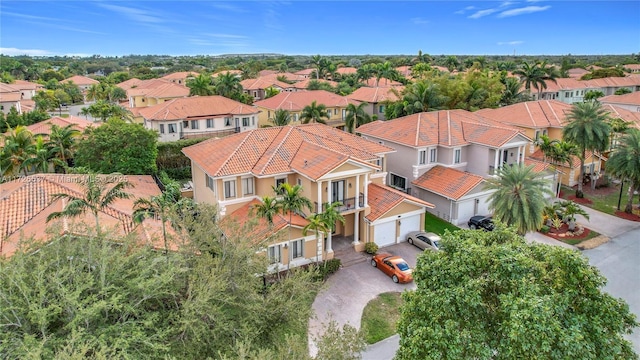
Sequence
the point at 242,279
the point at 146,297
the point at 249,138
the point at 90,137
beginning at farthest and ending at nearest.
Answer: the point at 90,137, the point at 249,138, the point at 242,279, the point at 146,297

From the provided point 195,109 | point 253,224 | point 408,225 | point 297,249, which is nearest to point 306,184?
point 297,249

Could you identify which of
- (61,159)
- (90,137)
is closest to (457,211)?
(90,137)

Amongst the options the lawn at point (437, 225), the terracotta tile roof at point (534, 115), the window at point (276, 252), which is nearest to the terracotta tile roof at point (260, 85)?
the terracotta tile roof at point (534, 115)

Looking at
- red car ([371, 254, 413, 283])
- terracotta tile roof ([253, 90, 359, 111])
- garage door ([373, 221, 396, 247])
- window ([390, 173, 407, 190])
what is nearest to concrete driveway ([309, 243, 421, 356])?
red car ([371, 254, 413, 283])

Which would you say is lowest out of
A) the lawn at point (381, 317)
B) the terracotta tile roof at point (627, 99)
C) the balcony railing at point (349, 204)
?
the lawn at point (381, 317)

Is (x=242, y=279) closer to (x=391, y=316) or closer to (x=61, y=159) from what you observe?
(x=391, y=316)

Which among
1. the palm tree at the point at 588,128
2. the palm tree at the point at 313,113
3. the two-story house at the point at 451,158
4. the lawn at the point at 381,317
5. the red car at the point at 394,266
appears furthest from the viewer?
the palm tree at the point at 313,113

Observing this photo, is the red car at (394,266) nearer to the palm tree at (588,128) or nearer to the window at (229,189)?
the window at (229,189)
